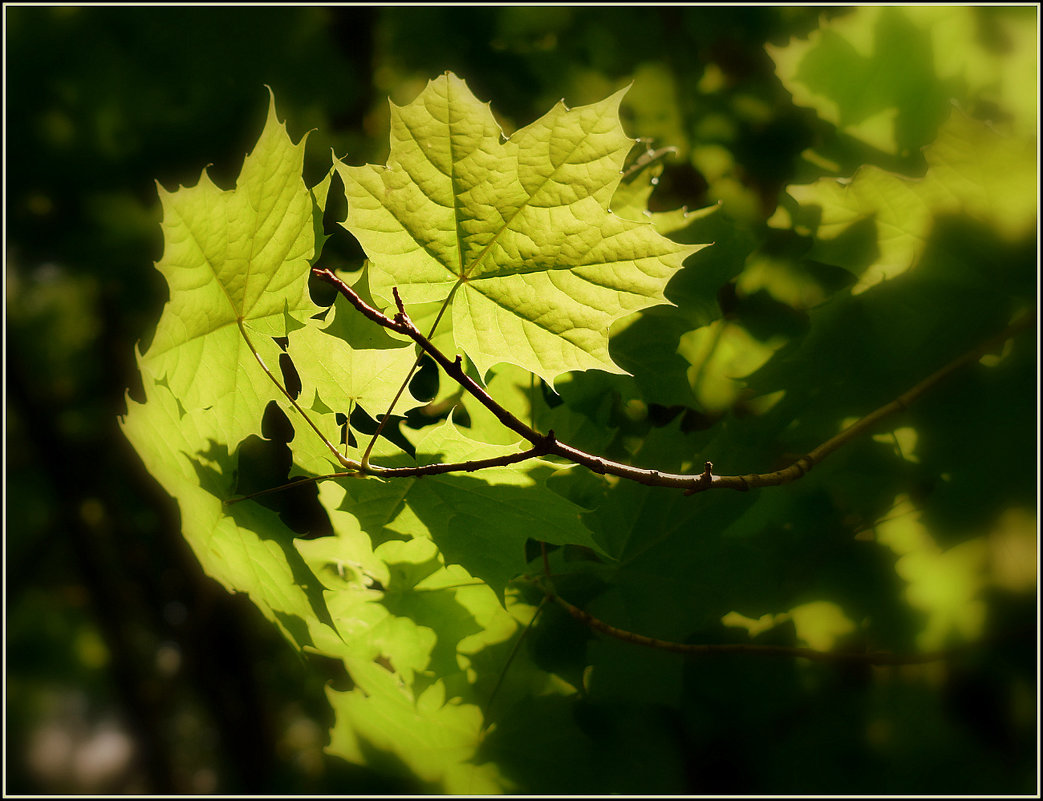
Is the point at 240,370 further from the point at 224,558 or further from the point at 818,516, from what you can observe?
the point at 818,516

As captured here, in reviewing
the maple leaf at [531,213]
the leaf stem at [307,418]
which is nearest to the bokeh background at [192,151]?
the leaf stem at [307,418]

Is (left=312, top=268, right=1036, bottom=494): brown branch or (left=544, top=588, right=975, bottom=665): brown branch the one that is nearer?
(left=312, top=268, right=1036, bottom=494): brown branch

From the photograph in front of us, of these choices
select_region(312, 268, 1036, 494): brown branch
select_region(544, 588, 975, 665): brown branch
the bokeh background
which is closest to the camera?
select_region(312, 268, 1036, 494): brown branch

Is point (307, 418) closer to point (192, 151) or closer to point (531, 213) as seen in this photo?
point (531, 213)

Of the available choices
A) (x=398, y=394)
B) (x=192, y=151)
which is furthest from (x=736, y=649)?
(x=192, y=151)

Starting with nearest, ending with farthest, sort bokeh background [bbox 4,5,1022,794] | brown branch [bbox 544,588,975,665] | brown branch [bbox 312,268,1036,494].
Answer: brown branch [bbox 312,268,1036,494] < brown branch [bbox 544,588,975,665] < bokeh background [bbox 4,5,1022,794]

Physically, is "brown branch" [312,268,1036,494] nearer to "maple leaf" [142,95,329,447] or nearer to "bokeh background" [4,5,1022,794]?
"maple leaf" [142,95,329,447]

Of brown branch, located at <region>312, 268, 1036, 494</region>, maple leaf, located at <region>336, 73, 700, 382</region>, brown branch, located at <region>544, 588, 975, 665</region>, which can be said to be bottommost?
brown branch, located at <region>544, 588, 975, 665</region>

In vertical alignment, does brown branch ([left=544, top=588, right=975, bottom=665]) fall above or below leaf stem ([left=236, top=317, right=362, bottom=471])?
below

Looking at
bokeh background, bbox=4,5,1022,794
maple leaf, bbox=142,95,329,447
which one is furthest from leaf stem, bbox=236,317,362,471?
bokeh background, bbox=4,5,1022,794
